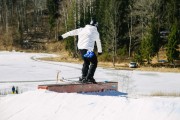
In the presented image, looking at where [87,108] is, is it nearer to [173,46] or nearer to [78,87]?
[78,87]

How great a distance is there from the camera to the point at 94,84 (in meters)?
9.97

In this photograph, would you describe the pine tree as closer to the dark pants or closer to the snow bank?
the dark pants

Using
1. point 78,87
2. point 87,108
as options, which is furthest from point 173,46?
point 87,108

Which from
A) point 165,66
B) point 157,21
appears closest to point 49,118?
point 165,66

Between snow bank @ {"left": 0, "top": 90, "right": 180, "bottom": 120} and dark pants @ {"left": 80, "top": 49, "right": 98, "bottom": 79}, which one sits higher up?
dark pants @ {"left": 80, "top": 49, "right": 98, "bottom": 79}

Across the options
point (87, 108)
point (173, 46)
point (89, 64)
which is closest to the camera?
point (87, 108)

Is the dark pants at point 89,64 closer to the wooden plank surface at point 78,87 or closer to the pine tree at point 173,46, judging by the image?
the wooden plank surface at point 78,87

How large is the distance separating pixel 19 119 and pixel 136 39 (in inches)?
2001

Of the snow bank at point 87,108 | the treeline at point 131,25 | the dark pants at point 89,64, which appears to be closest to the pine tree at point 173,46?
the treeline at point 131,25

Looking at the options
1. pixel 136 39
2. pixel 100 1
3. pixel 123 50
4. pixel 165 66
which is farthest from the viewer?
pixel 100 1

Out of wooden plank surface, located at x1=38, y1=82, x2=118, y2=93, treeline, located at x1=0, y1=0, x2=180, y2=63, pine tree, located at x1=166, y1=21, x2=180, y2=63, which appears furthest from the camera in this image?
treeline, located at x1=0, y1=0, x2=180, y2=63

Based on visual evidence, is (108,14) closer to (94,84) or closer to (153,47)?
(153,47)

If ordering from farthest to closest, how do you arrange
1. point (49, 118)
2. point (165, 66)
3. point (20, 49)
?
1. point (20, 49)
2. point (165, 66)
3. point (49, 118)

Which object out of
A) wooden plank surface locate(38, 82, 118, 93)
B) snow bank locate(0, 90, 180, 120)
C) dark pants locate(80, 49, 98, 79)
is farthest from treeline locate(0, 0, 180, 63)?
snow bank locate(0, 90, 180, 120)
